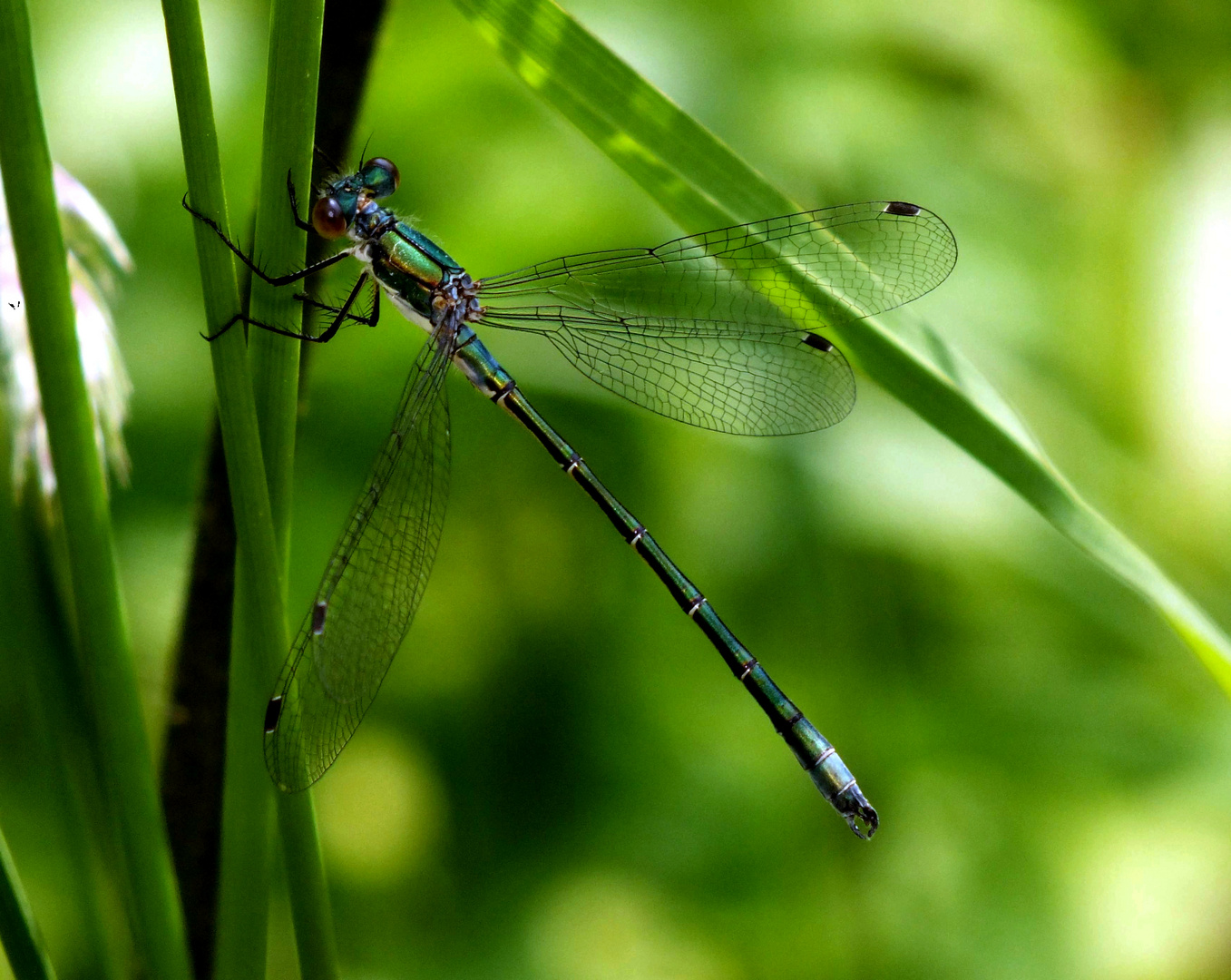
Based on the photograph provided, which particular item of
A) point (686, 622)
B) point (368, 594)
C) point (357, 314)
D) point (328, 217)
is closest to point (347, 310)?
point (357, 314)

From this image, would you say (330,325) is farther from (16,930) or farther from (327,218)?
(16,930)

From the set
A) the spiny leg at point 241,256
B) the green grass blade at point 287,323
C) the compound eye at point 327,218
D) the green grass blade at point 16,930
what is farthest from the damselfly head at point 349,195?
the green grass blade at point 16,930

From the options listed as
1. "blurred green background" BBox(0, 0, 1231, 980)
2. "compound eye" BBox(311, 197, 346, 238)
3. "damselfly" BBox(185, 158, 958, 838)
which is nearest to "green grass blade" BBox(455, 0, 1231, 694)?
"damselfly" BBox(185, 158, 958, 838)

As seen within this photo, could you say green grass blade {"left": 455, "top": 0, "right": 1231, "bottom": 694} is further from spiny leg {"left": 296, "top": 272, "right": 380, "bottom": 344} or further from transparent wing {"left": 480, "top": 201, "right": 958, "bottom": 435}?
transparent wing {"left": 480, "top": 201, "right": 958, "bottom": 435}

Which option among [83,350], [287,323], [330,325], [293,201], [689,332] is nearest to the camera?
[293,201]

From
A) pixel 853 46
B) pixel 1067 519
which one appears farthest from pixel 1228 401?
pixel 1067 519

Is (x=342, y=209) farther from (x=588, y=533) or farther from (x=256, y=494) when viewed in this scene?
(x=588, y=533)
